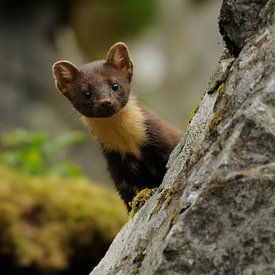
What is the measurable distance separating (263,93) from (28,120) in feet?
46.0

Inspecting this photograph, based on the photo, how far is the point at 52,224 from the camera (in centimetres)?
975

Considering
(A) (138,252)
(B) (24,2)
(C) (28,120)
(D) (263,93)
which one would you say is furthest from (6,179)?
(B) (24,2)

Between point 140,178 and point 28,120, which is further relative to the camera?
point 28,120

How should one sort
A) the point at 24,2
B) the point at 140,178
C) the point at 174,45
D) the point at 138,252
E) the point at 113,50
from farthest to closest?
1. the point at 174,45
2. the point at 24,2
3. the point at 113,50
4. the point at 140,178
5. the point at 138,252

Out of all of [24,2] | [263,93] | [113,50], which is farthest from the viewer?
[24,2]

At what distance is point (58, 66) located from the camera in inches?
304

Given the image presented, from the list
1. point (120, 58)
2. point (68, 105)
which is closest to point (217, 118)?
point (120, 58)

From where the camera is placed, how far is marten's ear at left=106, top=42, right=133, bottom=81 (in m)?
7.56

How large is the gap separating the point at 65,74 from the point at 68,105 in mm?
10885

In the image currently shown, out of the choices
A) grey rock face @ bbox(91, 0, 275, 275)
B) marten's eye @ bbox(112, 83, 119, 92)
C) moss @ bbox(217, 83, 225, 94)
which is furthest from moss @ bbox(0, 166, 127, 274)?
grey rock face @ bbox(91, 0, 275, 275)

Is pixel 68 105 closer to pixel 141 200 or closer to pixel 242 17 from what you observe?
pixel 141 200

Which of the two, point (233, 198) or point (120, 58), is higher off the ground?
point (120, 58)

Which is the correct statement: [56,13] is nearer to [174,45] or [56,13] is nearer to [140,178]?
[174,45]

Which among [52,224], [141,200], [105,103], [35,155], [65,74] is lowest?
[141,200]
